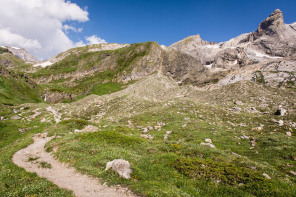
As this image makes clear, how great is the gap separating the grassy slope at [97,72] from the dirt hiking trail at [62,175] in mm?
66452

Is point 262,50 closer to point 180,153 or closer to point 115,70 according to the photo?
point 115,70

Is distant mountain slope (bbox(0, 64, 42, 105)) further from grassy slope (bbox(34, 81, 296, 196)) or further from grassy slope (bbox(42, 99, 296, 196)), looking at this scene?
grassy slope (bbox(42, 99, 296, 196))

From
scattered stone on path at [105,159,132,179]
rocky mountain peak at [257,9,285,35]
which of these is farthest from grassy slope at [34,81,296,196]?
rocky mountain peak at [257,9,285,35]

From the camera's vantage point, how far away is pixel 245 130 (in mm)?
23688

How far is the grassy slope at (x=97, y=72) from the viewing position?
84375mm

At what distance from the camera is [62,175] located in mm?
11531

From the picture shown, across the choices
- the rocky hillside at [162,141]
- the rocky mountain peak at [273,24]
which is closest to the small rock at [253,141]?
the rocky hillside at [162,141]

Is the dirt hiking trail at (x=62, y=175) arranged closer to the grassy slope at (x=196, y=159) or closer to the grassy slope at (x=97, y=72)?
the grassy slope at (x=196, y=159)

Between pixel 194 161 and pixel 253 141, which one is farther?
pixel 253 141

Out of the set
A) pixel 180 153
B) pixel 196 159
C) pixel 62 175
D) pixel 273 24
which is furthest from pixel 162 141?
pixel 273 24

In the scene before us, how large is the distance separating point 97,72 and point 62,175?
349ft

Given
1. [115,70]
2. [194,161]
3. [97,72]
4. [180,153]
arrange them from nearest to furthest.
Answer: [194,161], [180,153], [115,70], [97,72]

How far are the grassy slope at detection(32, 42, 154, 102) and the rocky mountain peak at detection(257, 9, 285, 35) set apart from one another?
3929 inches

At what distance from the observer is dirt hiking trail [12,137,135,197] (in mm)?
9195
